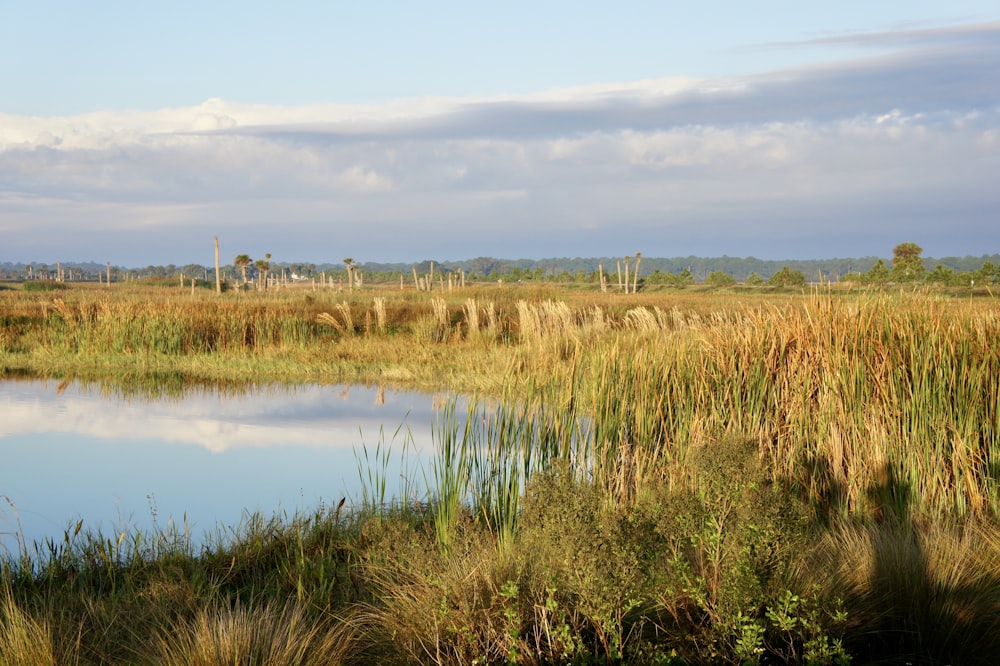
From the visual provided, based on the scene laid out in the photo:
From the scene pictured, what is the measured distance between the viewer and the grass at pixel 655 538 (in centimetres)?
337

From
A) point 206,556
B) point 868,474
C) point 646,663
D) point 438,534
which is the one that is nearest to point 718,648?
point 646,663

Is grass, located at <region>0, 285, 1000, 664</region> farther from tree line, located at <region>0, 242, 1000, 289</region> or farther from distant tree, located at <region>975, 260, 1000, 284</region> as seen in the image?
distant tree, located at <region>975, 260, 1000, 284</region>

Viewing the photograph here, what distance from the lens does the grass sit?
3.37 metres

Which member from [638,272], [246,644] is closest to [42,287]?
[246,644]

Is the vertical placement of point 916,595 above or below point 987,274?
below

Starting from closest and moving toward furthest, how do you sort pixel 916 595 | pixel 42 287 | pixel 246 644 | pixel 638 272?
pixel 246 644 < pixel 916 595 < pixel 42 287 < pixel 638 272

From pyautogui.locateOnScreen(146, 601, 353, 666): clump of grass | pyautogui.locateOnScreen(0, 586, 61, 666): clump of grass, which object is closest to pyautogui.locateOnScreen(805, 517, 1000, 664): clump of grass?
pyautogui.locateOnScreen(146, 601, 353, 666): clump of grass

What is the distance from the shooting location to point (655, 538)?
404 centimetres

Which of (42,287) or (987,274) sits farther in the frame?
(987,274)

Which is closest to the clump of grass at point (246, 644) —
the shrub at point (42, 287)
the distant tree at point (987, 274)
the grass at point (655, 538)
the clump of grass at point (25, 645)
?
the grass at point (655, 538)

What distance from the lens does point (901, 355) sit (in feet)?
19.3

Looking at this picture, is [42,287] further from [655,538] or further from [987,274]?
[987,274]

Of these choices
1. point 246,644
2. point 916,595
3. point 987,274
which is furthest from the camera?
point 987,274

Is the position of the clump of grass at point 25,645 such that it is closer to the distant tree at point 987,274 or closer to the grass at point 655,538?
the grass at point 655,538
